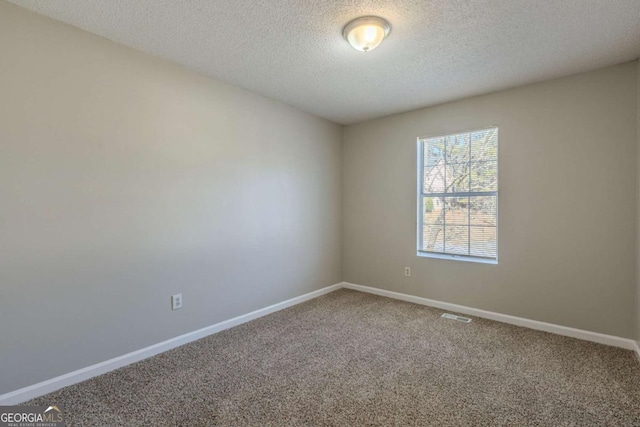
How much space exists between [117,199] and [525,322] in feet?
12.6

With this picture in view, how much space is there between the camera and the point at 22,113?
6.27ft

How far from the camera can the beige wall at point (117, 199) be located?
1.91 m

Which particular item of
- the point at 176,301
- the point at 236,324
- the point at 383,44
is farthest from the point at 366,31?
the point at 236,324

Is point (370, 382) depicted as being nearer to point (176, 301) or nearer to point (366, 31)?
point (176, 301)

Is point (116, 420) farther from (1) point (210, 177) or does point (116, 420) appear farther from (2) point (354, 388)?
(1) point (210, 177)

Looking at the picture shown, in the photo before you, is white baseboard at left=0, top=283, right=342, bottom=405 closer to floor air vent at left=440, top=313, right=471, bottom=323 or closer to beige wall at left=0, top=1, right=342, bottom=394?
beige wall at left=0, top=1, right=342, bottom=394

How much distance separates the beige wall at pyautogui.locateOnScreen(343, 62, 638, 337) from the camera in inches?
102

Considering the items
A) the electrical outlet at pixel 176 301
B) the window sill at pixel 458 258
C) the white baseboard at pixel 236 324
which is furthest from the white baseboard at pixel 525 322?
the electrical outlet at pixel 176 301

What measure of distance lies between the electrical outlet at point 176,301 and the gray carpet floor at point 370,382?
359mm

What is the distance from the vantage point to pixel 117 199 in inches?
90.8

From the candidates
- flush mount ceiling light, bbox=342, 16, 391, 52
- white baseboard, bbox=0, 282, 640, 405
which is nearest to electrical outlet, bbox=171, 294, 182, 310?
white baseboard, bbox=0, 282, 640, 405

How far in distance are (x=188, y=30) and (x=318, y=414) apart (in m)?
2.62

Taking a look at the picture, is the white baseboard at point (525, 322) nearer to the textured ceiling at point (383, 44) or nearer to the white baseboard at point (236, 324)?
the white baseboard at point (236, 324)

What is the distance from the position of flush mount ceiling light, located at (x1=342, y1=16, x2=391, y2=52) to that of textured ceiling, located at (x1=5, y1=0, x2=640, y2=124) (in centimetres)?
5
